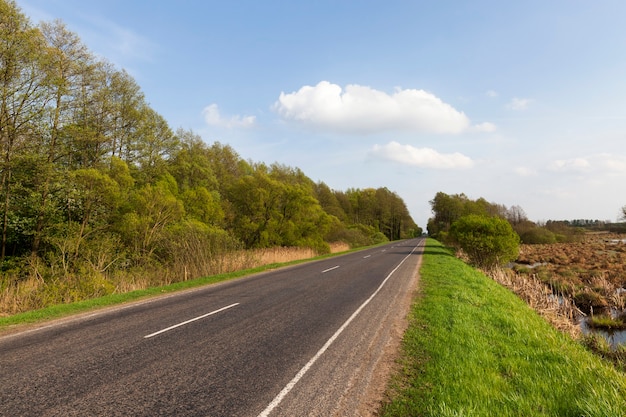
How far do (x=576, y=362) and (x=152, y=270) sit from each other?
1769 cm

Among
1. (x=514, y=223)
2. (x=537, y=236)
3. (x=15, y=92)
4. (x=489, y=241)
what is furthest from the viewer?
(x=514, y=223)

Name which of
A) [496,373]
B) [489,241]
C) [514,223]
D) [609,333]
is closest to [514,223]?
[514,223]

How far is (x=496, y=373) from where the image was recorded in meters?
4.80

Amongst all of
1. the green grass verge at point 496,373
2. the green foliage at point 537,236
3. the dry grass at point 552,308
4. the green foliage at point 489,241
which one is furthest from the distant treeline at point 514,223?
the green grass verge at point 496,373

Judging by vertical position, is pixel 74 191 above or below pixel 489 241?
above

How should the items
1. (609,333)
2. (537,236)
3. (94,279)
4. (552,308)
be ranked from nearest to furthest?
(552,308) < (609,333) < (94,279) < (537,236)

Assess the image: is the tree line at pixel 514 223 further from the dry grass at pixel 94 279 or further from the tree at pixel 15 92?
the tree at pixel 15 92

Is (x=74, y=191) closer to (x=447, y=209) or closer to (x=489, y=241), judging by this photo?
(x=489, y=241)

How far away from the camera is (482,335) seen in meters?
6.67

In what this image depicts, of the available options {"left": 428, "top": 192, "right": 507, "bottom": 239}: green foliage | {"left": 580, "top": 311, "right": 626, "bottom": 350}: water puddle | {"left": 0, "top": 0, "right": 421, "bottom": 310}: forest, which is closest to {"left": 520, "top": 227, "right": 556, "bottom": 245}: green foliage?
{"left": 428, "top": 192, "right": 507, "bottom": 239}: green foliage

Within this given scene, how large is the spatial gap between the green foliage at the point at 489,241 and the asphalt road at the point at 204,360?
17.9 meters

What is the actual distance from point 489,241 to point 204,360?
23.8 meters

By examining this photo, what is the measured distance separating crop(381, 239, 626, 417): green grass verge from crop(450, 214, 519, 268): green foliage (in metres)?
17.3

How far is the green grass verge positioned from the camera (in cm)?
381
